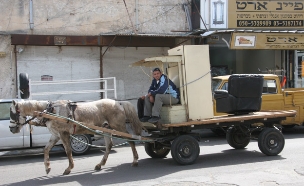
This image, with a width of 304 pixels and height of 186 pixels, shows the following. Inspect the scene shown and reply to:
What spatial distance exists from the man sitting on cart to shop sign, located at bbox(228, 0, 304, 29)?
30.2 feet

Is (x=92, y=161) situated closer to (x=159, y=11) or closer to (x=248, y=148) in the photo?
(x=248, y=148)

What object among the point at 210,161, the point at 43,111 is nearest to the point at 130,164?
the point at 210,161

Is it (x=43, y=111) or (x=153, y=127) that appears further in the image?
(x=153, y=127)

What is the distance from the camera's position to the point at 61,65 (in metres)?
15.4

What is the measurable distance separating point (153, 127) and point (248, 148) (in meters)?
3.14

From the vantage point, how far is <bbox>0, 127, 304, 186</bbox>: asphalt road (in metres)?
7.16

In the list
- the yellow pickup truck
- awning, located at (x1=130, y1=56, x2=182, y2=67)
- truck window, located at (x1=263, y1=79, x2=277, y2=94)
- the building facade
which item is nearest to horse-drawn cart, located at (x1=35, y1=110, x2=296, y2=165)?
awning, located at (x1=130, y1=56, x2=182, y2=67)

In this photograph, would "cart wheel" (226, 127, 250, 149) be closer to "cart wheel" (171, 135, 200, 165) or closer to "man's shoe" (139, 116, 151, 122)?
"cart wheel" (171, 135, 200, 165)

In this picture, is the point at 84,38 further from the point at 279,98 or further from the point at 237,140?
the point at 237,140

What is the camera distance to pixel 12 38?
14484mm

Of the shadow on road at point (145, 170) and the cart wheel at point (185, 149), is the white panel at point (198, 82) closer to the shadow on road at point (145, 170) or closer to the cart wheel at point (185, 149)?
the cart wheel at point (185, 149)

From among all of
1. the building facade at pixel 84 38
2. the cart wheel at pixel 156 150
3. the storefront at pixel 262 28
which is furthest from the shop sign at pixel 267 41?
the cart wheel at pixel 156 150

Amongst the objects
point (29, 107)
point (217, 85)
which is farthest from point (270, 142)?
point (29, 107)

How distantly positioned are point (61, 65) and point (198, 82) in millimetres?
8393
